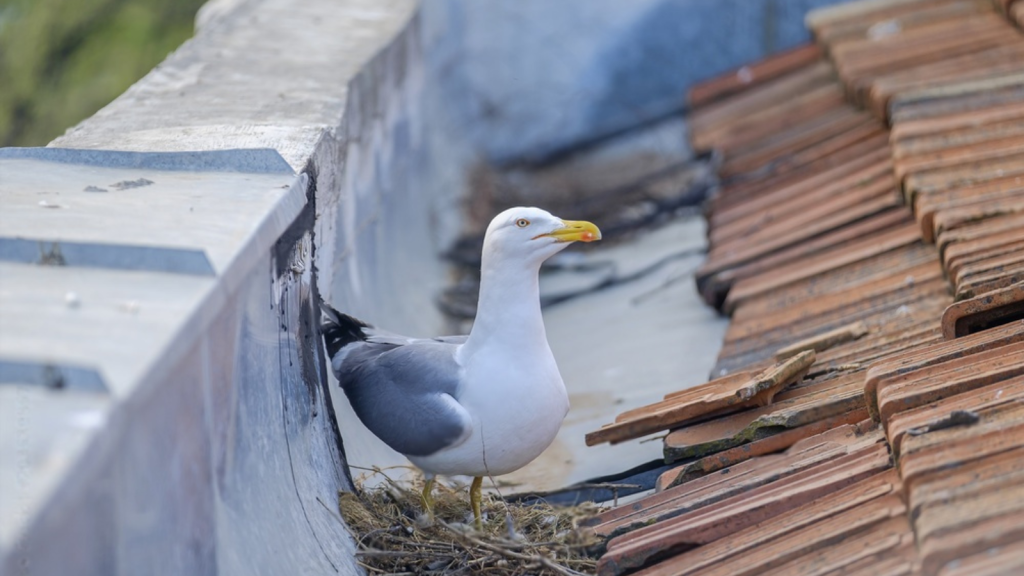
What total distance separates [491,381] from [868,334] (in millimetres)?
1233

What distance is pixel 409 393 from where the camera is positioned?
345 centimetres

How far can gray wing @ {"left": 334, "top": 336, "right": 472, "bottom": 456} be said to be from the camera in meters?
3.34

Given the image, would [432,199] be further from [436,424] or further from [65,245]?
[65,245]

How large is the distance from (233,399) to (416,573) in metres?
0.82

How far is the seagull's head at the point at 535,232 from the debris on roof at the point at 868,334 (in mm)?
565

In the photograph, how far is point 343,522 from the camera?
3.43 metres

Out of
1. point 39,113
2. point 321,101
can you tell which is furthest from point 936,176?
point 39,113

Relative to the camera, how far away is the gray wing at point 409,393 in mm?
3344

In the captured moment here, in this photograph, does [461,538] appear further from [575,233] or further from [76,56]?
[76,56]

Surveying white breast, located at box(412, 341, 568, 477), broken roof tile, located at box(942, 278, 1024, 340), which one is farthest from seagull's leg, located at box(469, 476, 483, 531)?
broken roof tile, located at box(942, 278, 1024, 340)

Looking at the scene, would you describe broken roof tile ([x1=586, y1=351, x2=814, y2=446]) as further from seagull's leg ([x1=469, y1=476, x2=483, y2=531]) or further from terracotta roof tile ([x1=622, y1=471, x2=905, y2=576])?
terracotta roof tile ([x1=622, y1=471, x2=905, y2=576])

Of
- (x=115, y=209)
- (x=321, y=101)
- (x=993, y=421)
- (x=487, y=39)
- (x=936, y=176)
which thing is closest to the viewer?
(x=993, y=421)

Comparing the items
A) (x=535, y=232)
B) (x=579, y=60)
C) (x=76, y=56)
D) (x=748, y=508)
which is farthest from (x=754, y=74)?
(x=76, y=56)

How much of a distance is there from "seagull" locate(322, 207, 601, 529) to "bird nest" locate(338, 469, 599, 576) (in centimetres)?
13
